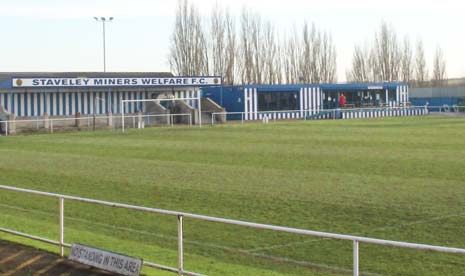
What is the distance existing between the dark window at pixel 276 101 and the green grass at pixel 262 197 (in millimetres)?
28940

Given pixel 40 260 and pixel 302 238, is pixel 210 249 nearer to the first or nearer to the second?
pixel 302 238

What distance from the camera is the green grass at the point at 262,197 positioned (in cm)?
1105

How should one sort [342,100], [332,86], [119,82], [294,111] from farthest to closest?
[332,86], [342,100], [294,111], [119,82]

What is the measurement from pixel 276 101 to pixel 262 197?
44.6 m

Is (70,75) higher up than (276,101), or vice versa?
(70,75)

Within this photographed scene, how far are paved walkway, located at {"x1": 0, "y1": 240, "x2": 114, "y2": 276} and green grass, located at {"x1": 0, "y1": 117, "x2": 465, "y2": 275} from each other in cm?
47

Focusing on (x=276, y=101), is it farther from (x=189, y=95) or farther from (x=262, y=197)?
(x=262, y=197)

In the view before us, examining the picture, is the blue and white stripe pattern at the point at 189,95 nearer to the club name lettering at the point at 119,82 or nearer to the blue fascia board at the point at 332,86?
the club name lettering at the point at 119,82

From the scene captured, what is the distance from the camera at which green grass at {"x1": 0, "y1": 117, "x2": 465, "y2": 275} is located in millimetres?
11055

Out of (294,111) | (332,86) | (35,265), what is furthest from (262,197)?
(332,86)

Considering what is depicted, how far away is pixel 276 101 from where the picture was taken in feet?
199

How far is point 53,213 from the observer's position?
15.3m

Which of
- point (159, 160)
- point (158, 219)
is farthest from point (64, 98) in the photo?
point (158, 219)

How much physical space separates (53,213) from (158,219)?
2.47m
